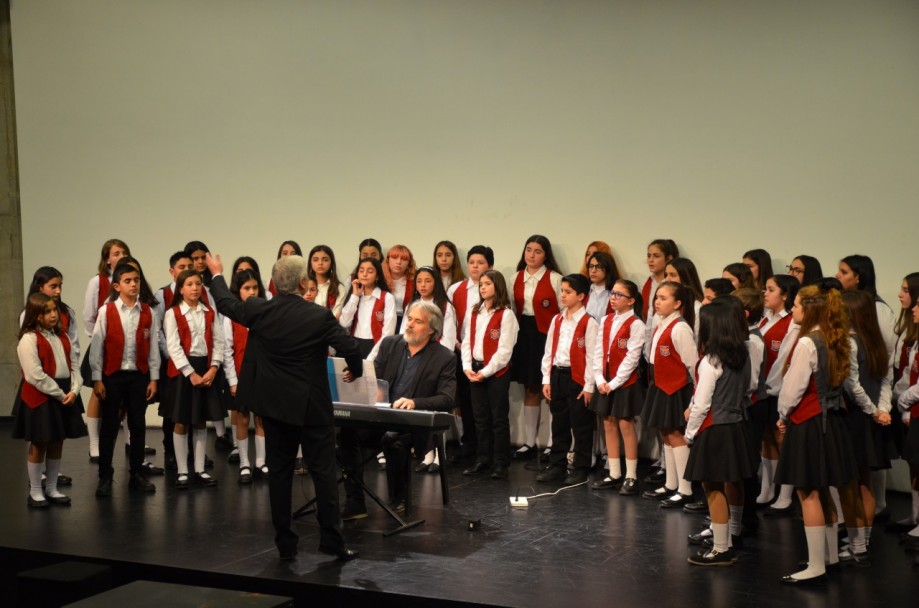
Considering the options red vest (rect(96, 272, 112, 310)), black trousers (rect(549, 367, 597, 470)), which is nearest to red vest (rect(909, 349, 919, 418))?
black trousers (rect(549, 367, 597, 470))

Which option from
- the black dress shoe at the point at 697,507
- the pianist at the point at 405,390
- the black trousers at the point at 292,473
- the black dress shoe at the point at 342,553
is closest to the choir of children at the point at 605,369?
the black dress shoe at the point at 697,507

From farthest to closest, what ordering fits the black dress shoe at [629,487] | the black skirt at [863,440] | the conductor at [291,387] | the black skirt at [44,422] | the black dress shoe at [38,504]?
the black dress shoe at [629,487] < the black dress shoe at [38,504] < the black skirt at [44,422] < the black skirt at [863,440] < the conductor at [291,387]

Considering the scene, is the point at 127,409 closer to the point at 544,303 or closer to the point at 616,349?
the point at 544,303

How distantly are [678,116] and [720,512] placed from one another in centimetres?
339

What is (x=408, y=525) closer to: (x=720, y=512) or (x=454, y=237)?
(x=720, y=512)

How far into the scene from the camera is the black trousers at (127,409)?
5918 millimetres

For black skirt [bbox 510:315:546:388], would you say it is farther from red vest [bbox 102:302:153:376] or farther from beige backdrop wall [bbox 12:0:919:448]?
red vest [bbox 102:302:153:376]

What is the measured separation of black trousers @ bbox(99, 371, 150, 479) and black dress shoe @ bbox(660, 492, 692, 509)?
3250mm

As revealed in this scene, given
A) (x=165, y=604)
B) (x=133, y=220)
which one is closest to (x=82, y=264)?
(x=133, y=220)

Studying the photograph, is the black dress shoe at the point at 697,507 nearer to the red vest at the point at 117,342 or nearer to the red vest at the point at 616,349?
the red vest at the point at 616,349

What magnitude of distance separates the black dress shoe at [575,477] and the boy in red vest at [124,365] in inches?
105

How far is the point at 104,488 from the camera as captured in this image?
5.91 metres


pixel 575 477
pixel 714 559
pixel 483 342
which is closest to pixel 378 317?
pixel 483 342

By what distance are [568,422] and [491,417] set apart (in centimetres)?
53
